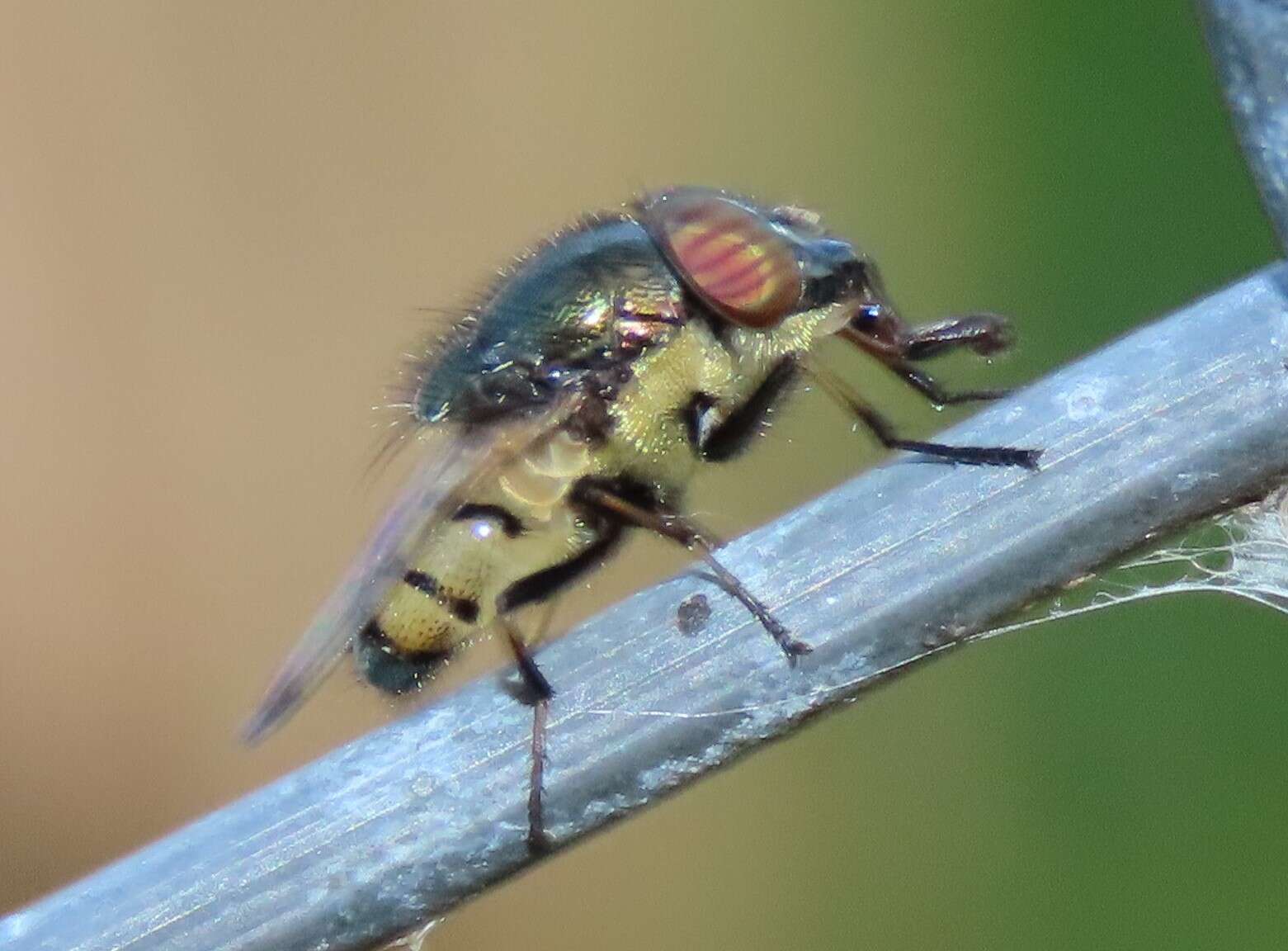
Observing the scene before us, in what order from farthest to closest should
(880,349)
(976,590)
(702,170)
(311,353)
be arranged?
(702,170) < (311,353) < (880,349) < (976,590)

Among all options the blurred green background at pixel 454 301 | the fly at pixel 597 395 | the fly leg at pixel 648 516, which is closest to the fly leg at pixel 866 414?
the fly at pixel 597 395

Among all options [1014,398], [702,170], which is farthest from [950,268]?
[1014,398]

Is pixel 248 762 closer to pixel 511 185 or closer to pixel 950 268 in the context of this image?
pixel 511 185

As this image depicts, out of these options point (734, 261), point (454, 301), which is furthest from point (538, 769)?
point (454, 301)

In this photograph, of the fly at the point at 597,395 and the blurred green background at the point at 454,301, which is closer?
the fly at the point at 597,395

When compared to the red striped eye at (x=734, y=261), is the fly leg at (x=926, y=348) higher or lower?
lower

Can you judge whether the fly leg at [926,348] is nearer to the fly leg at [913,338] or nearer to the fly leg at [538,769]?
the fly leg at [913,338]
